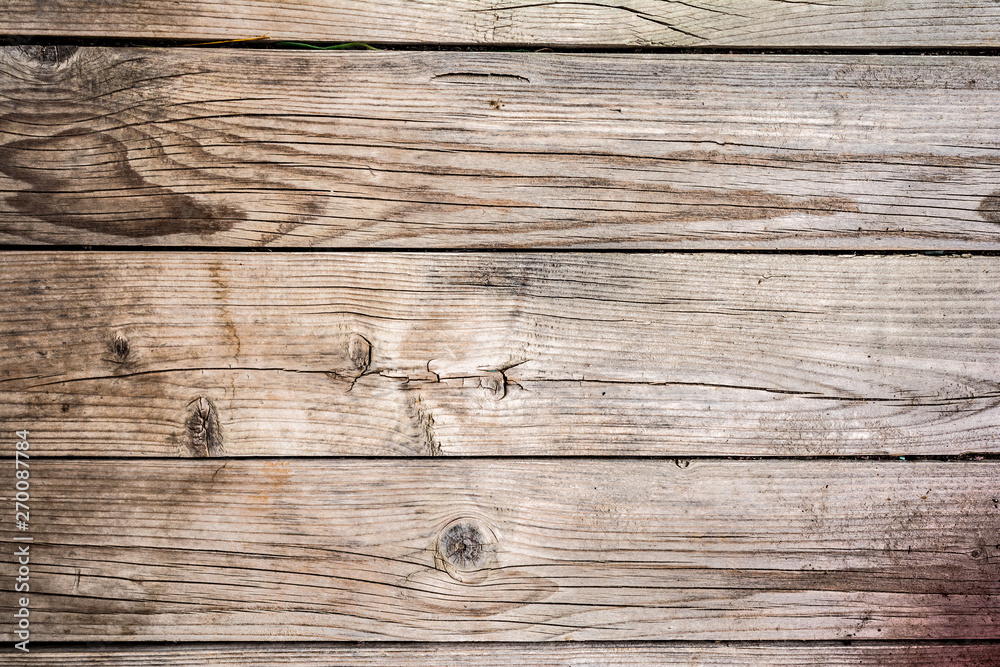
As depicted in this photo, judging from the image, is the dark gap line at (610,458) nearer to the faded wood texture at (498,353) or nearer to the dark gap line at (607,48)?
the faded wood texture at (498,353)

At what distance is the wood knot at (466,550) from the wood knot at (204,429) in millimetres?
427

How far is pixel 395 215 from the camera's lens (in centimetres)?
93

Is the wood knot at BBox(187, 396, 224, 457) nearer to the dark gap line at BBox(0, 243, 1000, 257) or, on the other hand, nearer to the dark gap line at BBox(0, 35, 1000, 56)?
the dark gap line at BBox(0, 243, 1000, 257)

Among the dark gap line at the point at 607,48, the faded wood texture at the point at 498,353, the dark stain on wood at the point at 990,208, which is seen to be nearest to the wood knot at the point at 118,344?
the faded wood texture at the point at 498,353

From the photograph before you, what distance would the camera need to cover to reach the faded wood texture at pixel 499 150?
3.01 feet

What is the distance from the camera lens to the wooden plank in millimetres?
934

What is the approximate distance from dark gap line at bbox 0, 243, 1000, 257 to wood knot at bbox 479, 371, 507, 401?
0.21 metres

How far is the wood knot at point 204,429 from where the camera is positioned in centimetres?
93

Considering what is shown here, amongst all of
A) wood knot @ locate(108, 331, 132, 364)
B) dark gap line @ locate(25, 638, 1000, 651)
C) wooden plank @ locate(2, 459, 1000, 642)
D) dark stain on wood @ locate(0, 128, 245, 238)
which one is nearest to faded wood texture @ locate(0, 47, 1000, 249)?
dark stain on wood @ locate(0, 128, 245, 238)

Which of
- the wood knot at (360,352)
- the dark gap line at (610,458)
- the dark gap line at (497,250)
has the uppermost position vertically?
the dark gap line at (497,250)

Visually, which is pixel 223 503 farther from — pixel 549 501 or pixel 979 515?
pixel 979 515

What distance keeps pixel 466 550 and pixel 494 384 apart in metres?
0.30

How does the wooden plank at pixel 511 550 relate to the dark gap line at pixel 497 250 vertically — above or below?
below
